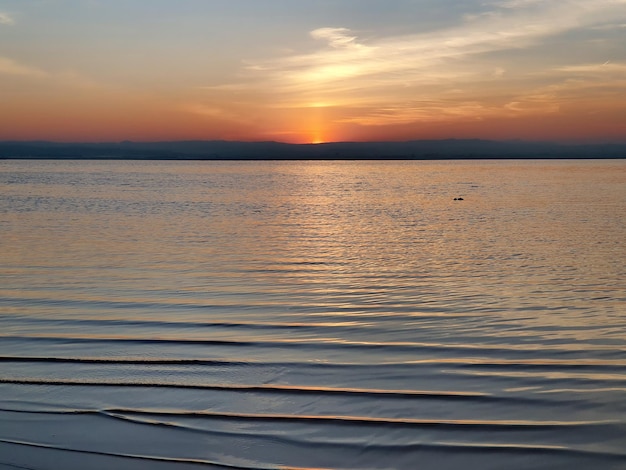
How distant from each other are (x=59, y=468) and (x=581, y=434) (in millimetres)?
4775

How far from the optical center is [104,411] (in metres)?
7.00

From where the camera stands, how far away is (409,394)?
757 centimetres

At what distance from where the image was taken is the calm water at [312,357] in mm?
6062

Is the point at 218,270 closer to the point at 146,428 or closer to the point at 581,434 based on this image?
the point at 146,428

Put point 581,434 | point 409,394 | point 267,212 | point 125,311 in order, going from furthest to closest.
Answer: point 267,212
point 125,311
point 409,394
point 581,434

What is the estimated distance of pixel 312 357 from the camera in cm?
921

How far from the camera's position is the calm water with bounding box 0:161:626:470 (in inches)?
239

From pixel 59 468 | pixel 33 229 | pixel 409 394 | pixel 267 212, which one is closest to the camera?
pixel 59 468

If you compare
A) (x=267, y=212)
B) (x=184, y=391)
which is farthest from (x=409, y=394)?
(x=267, y=212)

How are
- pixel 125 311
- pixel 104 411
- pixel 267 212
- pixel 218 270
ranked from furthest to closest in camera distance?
pixel 267 212 < pixel 218 270 < pixel 125 311 < pixel 104 411

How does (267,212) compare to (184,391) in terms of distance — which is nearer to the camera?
(184,391)

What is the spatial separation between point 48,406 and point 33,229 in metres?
22.5

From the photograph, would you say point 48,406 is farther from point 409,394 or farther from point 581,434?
point 581,434

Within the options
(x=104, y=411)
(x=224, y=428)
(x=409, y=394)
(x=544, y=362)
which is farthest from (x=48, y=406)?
(x=544, y=362)
